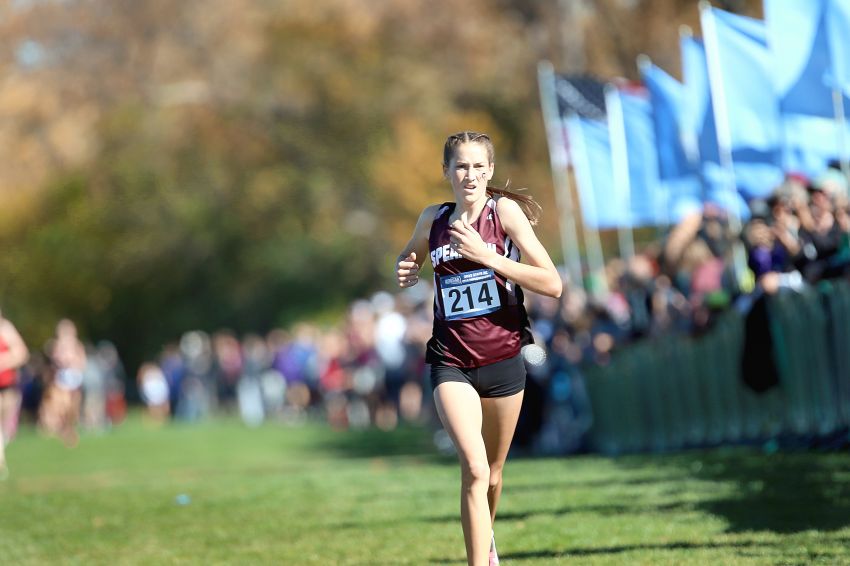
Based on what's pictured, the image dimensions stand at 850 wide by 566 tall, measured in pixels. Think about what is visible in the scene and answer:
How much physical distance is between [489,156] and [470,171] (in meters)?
0.17

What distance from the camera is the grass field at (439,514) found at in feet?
29.8

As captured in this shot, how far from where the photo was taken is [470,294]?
7.78 m

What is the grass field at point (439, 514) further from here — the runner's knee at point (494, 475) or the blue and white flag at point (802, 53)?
the blue and white flag at point (802, 53)

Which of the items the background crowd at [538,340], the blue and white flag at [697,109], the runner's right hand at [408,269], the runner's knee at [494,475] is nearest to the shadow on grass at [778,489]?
the background crowd at [538,340]

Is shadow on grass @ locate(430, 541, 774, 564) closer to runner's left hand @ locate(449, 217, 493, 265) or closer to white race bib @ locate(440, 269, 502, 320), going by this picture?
white race bib @ locate(440, 269, 502, 320)

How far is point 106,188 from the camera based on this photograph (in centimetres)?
5803

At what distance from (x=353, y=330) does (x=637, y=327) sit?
51.9ft

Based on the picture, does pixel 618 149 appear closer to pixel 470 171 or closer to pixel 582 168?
pixel 582 168

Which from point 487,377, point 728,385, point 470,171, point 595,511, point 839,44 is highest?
point 839,44

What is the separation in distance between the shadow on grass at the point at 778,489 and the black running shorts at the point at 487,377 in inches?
89.0

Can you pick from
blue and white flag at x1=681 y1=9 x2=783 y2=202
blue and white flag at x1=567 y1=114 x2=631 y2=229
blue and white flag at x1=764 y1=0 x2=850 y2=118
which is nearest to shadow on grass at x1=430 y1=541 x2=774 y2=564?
blue and white flag at x1=764 y1=0 x2=850 y2=118

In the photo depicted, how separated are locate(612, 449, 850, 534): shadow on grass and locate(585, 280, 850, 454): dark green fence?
0.47m

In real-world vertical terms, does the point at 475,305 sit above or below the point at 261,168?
below

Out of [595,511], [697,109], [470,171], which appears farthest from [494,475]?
[697,109]
